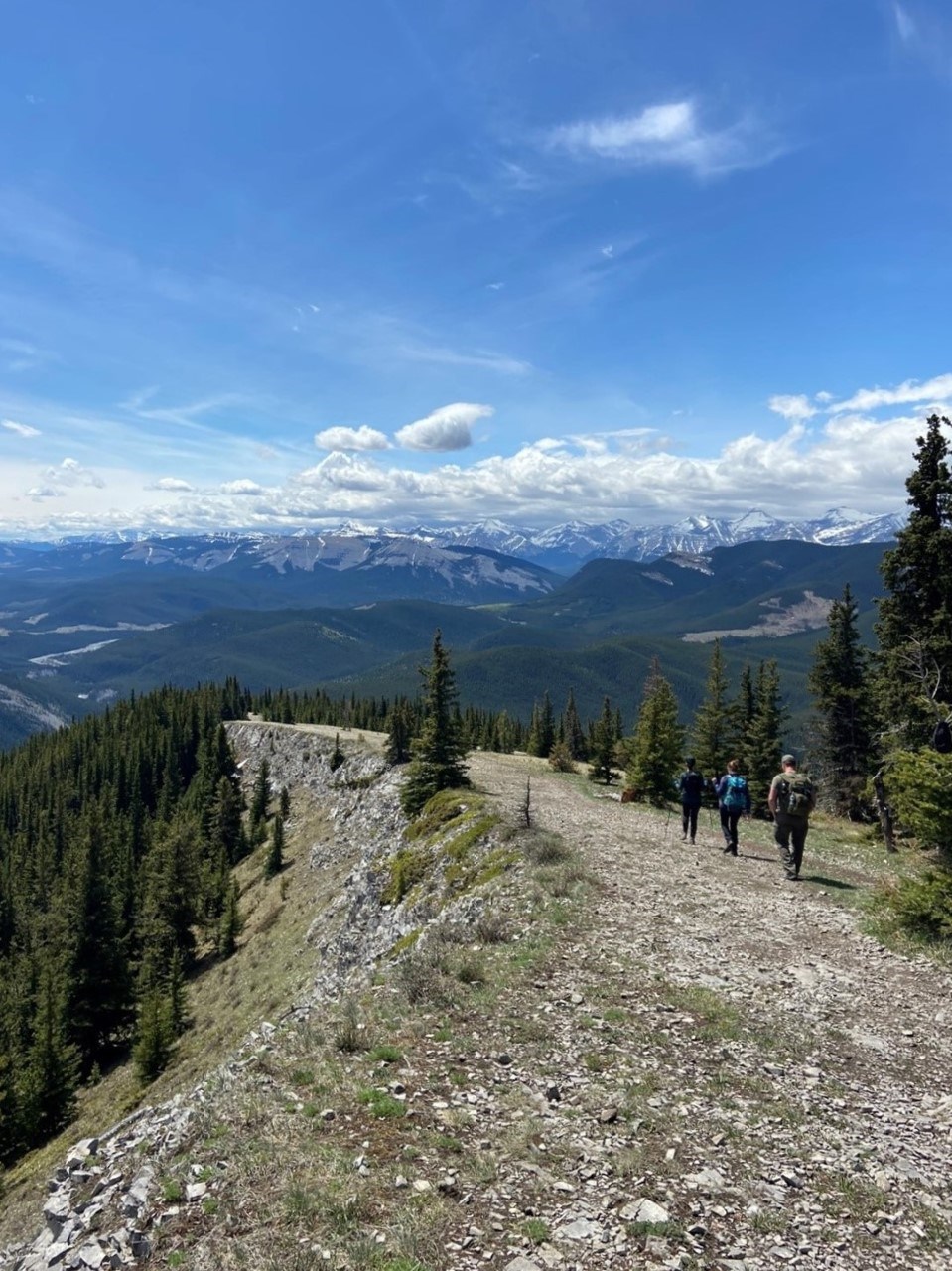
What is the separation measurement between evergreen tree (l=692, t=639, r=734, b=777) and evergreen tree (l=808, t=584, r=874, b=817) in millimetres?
7974

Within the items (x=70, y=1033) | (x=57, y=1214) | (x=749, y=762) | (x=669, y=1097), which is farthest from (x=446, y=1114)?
(x=70, y=1033)

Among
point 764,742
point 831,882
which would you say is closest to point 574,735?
point 764,742

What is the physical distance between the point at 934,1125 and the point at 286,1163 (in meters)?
8.67

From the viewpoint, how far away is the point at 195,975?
59.7m

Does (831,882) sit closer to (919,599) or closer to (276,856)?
(919,599)

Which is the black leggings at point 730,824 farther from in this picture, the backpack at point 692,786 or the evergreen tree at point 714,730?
the evergreen tree at point 714,730

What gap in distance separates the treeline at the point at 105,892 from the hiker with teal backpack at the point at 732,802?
3717 cm

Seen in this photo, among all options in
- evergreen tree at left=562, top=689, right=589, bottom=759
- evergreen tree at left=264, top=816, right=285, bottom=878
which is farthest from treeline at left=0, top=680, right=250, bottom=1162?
evergreen tree at left=562, top=689, right=589, bottom=759

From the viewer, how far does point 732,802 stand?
2416cm

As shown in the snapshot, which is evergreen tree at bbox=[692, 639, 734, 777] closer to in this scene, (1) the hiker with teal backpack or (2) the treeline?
(1) the hiker with teal backpack

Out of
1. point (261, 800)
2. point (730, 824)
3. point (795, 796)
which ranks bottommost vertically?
point (261, 800)

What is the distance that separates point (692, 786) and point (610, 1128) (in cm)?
1852

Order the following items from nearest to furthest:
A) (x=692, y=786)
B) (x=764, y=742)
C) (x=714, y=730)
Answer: (x=692, y=786) < (x=764, y=742) < (x=714, y=730)

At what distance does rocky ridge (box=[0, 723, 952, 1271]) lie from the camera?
7145 millimetres
